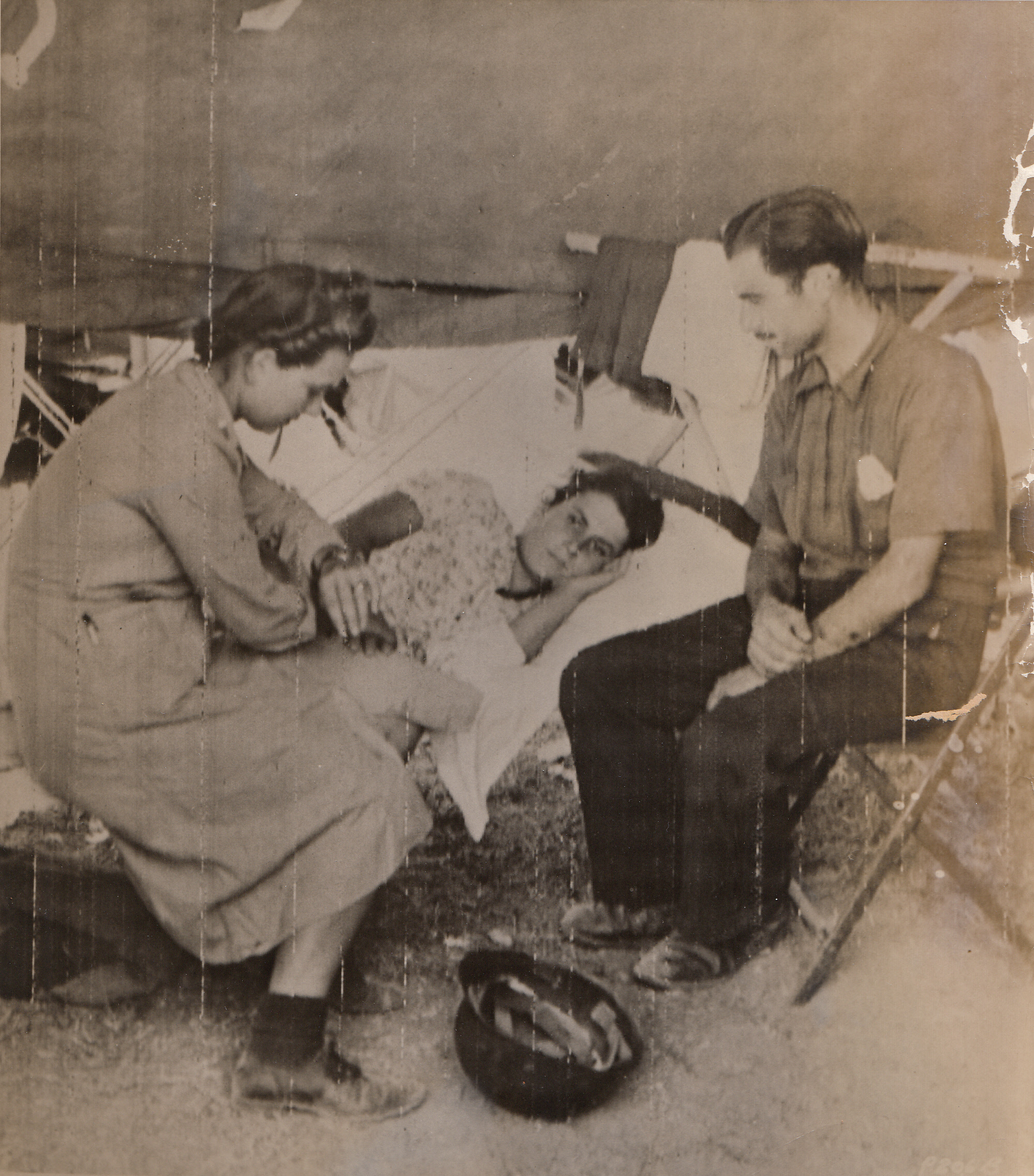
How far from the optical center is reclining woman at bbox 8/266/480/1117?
340 cm

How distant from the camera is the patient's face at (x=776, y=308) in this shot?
3486 millimetres

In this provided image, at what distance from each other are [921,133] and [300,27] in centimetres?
214

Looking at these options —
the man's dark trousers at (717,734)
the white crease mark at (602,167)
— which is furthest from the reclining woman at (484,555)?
the white crease mark at (602,167)

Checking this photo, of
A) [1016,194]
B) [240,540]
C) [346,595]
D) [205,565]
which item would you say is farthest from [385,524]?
[1016,194]

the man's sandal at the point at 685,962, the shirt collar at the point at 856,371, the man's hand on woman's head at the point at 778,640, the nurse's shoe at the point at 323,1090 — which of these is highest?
the shirt collar at the point at 856,371

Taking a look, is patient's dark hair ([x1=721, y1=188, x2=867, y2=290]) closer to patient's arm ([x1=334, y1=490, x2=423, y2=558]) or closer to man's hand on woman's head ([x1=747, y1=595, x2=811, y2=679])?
man's hand on woman's head ([x1=747, y1=595, x2=811, y2=679])

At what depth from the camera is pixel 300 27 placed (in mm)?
3525

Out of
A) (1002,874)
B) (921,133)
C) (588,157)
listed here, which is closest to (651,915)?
(1002,874)

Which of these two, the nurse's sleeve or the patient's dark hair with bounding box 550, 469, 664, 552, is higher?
the patient's dark hair with bounding box 550, 469, 664, 552

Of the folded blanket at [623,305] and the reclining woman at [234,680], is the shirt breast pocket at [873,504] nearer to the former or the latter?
the folded blanket at [623,305]

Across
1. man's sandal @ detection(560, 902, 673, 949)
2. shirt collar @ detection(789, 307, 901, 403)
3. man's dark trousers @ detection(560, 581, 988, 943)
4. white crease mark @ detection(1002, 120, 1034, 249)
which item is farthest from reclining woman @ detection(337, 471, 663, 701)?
white crease mark @ detection(1002, 120, 1034, 249)

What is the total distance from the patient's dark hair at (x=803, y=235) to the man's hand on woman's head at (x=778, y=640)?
1.10m

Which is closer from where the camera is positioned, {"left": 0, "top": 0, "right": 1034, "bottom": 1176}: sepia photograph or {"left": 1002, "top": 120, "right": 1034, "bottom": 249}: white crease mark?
{"left": 0, "top": 0, "right": 1034, "bottom": 1176}: sepia photograph

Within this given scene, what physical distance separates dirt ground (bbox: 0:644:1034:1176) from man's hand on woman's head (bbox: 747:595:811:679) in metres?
0.42
